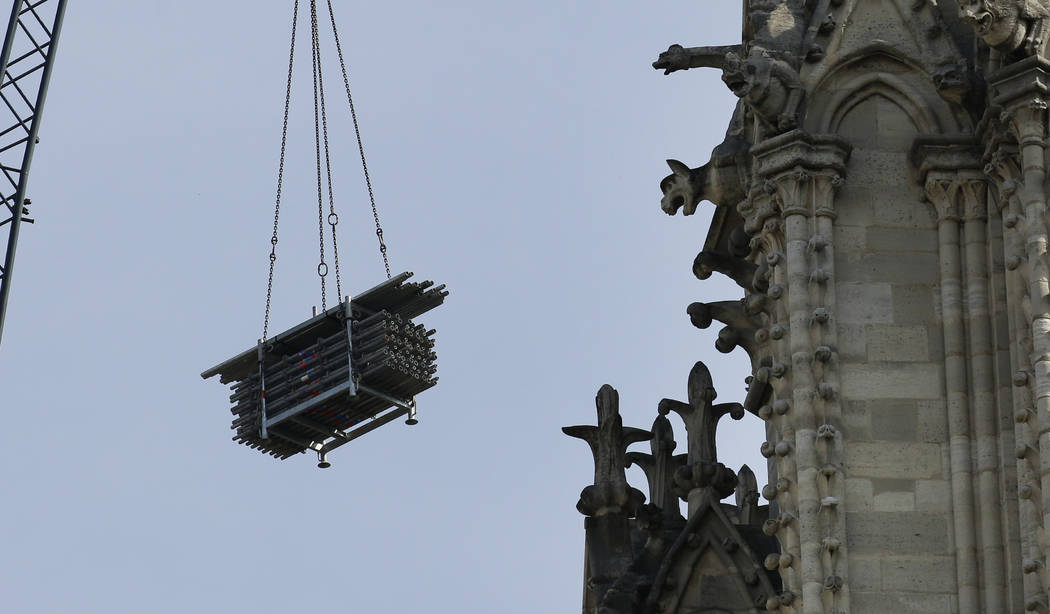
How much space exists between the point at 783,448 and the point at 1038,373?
7.79ft

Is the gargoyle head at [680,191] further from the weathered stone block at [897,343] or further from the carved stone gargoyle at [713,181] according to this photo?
the weathered stone block at [897,343]

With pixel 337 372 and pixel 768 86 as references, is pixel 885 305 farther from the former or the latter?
pixel 337 372

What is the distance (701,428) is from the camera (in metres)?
33.6

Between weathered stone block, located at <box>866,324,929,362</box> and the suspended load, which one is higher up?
the suspended load

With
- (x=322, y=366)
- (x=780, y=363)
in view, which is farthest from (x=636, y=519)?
(x=322, y=366)

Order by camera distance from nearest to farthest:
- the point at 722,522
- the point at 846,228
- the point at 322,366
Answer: the point at 846,228, the point at 722,522, the point at 322,366

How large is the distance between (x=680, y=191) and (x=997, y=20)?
13.1 ft

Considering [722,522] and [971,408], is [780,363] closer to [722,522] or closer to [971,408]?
[971,408]

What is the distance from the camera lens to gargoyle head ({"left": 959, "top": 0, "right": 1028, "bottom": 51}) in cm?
2864

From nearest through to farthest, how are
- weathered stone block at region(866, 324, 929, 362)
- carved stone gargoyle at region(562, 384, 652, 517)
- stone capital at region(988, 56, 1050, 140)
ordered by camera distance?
weathered stone block at region(866, 324, 929, 362) < stone capital at region(988, 56, 1050, 140) < carved stone gargoyle at region(562, 384, 652, 517)

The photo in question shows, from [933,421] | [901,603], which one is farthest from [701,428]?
[901,603]

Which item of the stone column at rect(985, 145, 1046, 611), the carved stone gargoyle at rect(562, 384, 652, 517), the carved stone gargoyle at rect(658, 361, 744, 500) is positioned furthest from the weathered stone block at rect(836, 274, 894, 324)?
the carved stone gargoyle at rect(562, 384, 652, 517)

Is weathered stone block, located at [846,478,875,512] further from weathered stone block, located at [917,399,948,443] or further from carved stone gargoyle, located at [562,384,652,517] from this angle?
carved stone gargoyle, located at [562,384,652,517]

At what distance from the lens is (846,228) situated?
29.2 m
